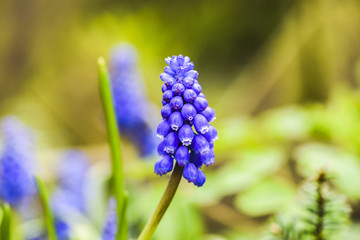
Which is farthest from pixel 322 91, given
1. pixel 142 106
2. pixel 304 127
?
pixel 142 106

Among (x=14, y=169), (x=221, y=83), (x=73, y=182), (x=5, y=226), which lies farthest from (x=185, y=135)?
(x=221, y=83)

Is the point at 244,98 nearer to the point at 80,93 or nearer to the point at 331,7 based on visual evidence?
the point at 331,7

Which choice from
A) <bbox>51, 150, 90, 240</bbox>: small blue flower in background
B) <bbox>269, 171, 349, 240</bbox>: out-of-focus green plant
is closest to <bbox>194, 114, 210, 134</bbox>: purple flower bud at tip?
A: <bbox>269, 171, 349, 240</bbox>: out-of-focus green plant

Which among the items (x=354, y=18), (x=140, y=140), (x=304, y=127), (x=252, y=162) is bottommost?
(x=252, y=162)

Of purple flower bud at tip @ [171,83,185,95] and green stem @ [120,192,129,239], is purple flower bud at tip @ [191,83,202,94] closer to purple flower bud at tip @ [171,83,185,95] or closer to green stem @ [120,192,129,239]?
purple flower bud at tip @ [171,83,185,95]

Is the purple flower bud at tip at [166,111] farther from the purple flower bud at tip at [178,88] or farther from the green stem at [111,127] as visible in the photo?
the green stem at [111,127]

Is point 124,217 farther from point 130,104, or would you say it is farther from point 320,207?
point 130,104

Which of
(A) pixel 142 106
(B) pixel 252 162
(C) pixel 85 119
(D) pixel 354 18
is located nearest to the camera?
(B) pixel 252 162
